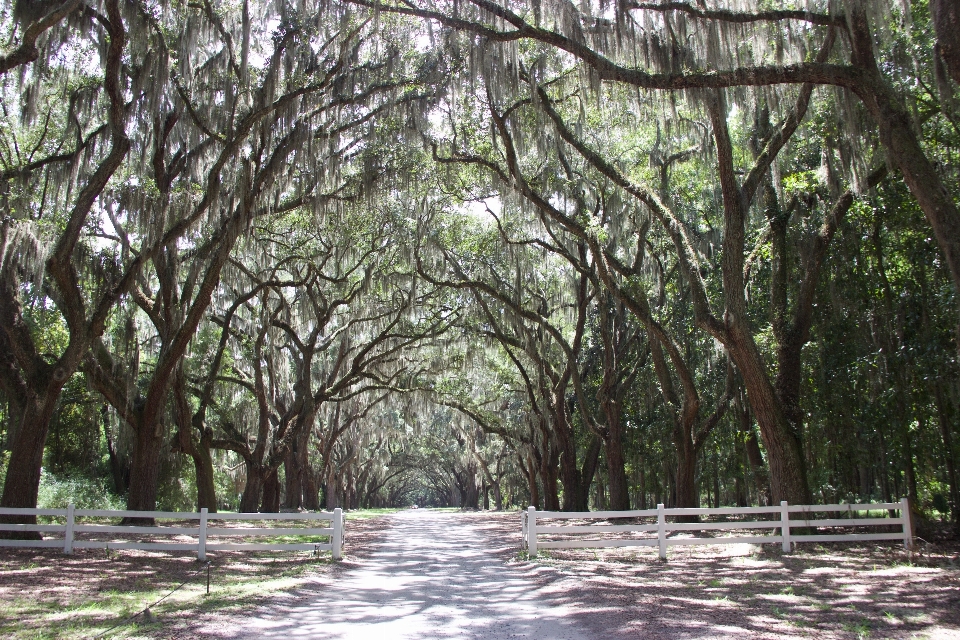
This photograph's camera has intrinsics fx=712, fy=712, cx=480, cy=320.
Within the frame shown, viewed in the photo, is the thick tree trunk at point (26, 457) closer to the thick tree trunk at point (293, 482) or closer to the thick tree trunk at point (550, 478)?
the thick tree trunk at point (550, 478)

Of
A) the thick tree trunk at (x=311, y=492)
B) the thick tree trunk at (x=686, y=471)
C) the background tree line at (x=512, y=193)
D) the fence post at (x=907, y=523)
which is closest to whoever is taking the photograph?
the background tree line at (x=512, y=193)

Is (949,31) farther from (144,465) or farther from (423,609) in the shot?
(144,465)

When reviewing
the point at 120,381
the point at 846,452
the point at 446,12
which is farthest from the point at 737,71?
the point at 120,381

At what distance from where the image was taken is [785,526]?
10.4 meters

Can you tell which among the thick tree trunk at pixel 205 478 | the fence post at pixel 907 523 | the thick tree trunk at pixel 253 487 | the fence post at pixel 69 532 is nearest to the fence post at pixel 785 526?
the fence post at pixel 907 523

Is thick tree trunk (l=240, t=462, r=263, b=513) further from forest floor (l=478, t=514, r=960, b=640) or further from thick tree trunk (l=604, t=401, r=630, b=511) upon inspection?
forest floor (l=478, t=514, r=960, b=640)

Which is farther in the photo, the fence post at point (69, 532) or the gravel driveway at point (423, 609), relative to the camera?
the fence post at point (69, 532)

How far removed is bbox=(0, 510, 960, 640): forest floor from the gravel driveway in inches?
0.8

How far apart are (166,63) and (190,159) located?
2.85 meters

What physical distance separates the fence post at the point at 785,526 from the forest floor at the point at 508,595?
0.30m

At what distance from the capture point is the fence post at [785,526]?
10.1 metres

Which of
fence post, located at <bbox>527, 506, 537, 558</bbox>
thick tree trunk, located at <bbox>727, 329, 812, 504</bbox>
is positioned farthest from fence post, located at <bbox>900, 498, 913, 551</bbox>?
fence post, located at <bbox>527, 506, 537, 558</bbox>

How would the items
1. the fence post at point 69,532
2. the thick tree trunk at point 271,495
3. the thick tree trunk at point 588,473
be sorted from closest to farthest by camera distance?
the fence post at point 69,532
the thick tree trunk at point 271,495
the thick tree trunk at point 588,473

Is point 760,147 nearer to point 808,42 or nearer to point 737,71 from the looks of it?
point 808,42
